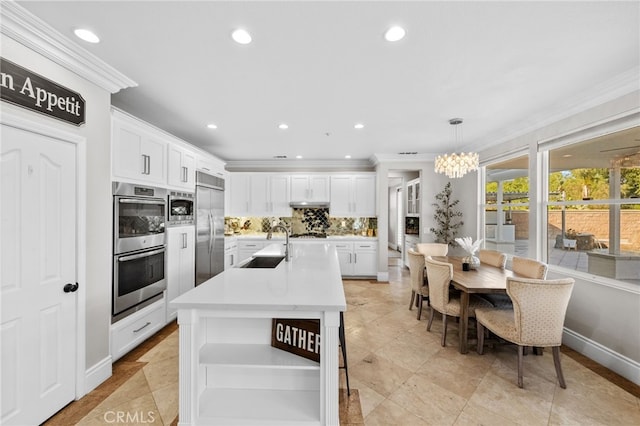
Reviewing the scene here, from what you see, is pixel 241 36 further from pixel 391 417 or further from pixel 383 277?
pixel 383 277

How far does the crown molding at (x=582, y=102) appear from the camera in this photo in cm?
235

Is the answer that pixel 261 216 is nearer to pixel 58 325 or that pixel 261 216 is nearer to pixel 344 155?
pixel 344 155

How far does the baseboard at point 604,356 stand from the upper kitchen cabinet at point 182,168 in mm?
4883

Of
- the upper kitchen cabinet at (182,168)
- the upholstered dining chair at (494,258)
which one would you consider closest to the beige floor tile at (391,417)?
the upholstered dining chair at (494,258)

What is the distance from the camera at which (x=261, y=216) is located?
6.23m

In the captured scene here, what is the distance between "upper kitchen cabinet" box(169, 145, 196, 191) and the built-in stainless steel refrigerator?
0.19m

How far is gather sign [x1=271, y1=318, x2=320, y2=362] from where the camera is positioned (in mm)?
1729

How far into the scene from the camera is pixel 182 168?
363cm

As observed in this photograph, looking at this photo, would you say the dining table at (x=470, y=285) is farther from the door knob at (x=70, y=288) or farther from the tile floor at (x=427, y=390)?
the door knob at (x=70, y=288)

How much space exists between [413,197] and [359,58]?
4.97 meters

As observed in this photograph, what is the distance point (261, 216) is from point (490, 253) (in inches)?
176

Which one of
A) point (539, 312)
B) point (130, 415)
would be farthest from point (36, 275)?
point (539, 312)

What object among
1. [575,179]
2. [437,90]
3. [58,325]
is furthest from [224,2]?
[575,179]

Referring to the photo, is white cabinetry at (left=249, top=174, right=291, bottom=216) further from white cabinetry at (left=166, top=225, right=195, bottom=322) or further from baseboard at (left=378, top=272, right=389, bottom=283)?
baseboard at (left=378, top=272, right=389, bottom=283)
